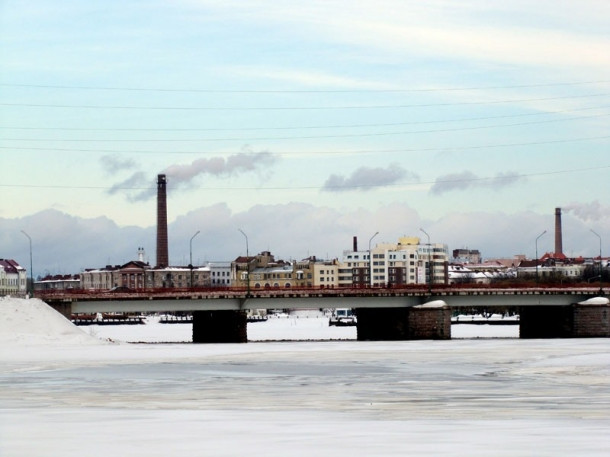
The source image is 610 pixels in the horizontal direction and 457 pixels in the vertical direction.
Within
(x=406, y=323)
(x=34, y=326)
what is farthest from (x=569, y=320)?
(x=34, y=326)

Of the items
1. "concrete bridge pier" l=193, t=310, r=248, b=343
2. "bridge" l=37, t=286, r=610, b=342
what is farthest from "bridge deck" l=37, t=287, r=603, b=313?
"concrete bridge pier" l=193, t=310, r=248, b=343

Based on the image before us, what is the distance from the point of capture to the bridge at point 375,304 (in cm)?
11325

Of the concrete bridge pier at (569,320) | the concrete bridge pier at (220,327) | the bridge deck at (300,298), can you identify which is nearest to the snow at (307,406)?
the bridge deck at (300,298)

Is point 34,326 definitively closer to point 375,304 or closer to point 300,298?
point 300,298

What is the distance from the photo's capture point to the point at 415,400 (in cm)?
3922

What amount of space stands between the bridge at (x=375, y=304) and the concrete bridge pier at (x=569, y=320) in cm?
10

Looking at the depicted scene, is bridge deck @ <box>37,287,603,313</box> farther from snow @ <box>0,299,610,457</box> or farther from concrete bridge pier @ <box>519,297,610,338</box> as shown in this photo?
snow @ <box>0,299,610,457</box>

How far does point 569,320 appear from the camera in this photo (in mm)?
125875

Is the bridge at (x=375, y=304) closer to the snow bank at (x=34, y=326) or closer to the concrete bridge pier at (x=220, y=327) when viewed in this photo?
the concrete bridge pier at (x=220, y=327)

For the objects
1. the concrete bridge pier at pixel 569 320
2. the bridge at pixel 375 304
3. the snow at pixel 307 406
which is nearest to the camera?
the snow at pixel 307 406

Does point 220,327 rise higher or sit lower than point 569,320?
higher

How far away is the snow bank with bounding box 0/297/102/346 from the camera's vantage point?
87.9 metres

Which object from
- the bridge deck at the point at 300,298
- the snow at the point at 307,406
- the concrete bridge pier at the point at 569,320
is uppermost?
the bridge deck at the point at 300,298

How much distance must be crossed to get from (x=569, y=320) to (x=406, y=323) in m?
18.4
